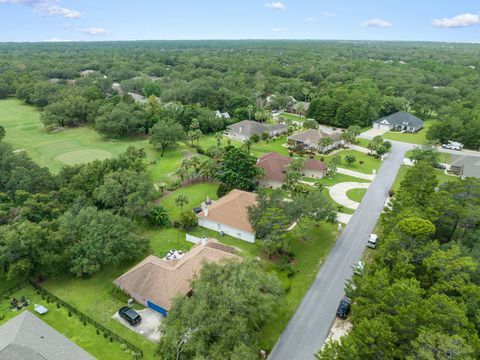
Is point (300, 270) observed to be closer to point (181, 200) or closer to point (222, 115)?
point (181, 200)

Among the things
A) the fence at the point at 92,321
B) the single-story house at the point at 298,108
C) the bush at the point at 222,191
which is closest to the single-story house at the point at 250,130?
the single-story house at the point at 298,108

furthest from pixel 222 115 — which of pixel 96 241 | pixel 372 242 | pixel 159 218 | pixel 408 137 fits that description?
pixel 96 241

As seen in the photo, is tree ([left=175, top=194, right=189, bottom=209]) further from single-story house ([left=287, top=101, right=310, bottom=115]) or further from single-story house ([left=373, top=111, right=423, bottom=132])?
single-story house ([left=373, top=111, right=423, bottom=132])

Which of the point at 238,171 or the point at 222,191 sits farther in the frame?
the point at 222,191

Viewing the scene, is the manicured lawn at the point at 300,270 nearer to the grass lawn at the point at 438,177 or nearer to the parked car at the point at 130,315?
the parked car at the point at 130,315

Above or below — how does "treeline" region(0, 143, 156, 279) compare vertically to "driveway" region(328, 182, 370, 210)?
above

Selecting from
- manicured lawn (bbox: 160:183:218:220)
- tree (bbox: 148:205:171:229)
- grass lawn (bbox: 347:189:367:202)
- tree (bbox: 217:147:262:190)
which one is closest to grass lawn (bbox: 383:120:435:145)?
grass lawn (bbox: 347:189:367:202)
